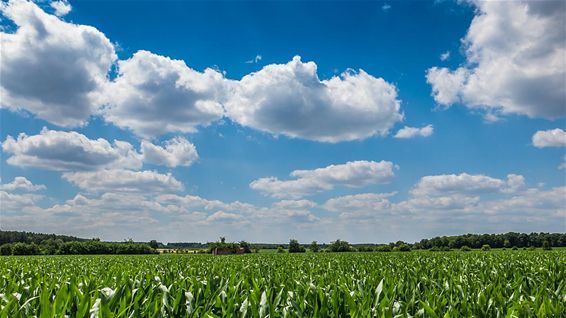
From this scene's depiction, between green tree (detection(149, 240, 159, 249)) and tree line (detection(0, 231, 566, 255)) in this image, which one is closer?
tree line (detection(0, 231, 566, 255))

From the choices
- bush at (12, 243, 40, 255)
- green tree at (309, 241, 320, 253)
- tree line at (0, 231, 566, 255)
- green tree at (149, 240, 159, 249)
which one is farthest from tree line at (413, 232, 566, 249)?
bush at (12, 243, 40, 255)

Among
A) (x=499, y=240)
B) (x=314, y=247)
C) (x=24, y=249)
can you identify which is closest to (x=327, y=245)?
(x=314, y=247)

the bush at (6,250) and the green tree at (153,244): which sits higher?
the green tree at (153,244)

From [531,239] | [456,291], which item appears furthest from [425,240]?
[456,291]

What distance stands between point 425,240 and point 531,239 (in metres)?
33.6

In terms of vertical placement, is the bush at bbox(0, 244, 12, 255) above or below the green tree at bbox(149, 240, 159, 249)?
below

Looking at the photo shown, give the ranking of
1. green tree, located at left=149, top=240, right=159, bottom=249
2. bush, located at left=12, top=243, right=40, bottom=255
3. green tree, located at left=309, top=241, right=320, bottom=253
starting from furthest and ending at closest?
green tree, located at left=149, top=240, right=159, bottom=249 < green tree, located at left=309, top=241, right=320, bottom=253 < bush, located at left=12, top=243, right=40, bottom=255

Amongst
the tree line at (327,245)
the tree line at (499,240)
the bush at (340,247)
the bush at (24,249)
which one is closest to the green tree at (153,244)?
the tree line at (327,245)

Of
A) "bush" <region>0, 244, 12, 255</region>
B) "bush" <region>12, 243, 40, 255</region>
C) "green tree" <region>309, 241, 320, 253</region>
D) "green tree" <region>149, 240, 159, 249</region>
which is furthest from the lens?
"green tree" <region>149, 240, 159, 249</region>

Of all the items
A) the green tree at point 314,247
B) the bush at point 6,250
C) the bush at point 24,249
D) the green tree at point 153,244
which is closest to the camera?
the bush at point 24,249

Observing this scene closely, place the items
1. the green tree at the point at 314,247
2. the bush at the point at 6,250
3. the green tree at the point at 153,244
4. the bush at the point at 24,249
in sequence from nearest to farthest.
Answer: the bush at the point at 24,249
the bush at the point at 6,250
the green tree at the point at 314,247
the green tree at the point at 153,244

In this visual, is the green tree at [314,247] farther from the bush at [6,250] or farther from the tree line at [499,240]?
the bush at [6,250]

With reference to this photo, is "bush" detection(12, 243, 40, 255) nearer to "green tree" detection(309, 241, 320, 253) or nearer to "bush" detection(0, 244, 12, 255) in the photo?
"bush" detection(0, 244, 12, 255)

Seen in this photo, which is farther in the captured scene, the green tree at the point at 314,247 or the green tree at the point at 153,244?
the green tree at the point at 153,244
